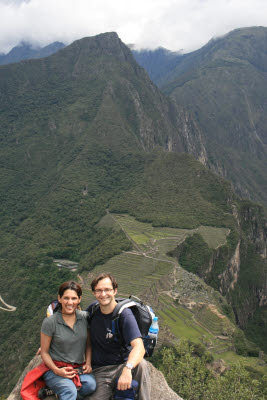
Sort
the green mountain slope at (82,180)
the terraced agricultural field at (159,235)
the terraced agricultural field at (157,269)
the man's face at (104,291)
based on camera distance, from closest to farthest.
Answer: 1. the man's face at (104,291)
2. the terraced agricultural field at (157,269)
3. the terraced agricultural field at (159,235)
4. the green mountain slope at (82,180)

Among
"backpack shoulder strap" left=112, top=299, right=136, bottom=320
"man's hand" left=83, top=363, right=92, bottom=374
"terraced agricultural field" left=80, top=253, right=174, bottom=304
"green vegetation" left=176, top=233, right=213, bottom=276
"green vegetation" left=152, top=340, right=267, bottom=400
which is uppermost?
"backpack shoulder strap" left=112, top=299, right=136, bottom=320

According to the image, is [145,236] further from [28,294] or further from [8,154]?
[8,154]

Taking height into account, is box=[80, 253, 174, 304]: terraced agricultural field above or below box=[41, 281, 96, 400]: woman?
below

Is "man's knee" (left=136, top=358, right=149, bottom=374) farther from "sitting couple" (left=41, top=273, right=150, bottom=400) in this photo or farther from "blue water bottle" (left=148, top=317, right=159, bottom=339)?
"blue water bottle" (left=148, top=317, right=159, bottom=339)

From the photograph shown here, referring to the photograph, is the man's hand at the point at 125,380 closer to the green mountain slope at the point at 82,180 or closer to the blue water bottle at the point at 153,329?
the blue water bottle at the point at 153,329

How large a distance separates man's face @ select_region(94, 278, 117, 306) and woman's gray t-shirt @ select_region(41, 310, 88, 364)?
3.30ft

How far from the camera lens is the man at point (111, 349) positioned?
8.53 metres

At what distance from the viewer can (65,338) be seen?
30.9 ft

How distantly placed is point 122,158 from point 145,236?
57.3 meters

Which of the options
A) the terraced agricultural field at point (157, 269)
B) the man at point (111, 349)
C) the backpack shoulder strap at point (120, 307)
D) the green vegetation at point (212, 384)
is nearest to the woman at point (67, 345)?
the man at point (111, 349)

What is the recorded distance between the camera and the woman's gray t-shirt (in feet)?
31.0

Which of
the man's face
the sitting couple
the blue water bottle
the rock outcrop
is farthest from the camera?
the rock outcrop

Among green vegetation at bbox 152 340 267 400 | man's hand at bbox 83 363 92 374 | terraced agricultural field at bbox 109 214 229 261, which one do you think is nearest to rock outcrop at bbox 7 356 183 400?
man's hand at bbox 83 363 92 374

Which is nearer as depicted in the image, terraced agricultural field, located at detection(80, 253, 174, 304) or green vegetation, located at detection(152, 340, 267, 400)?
green vegetation, located at detection(152, 340, 267, 400)
